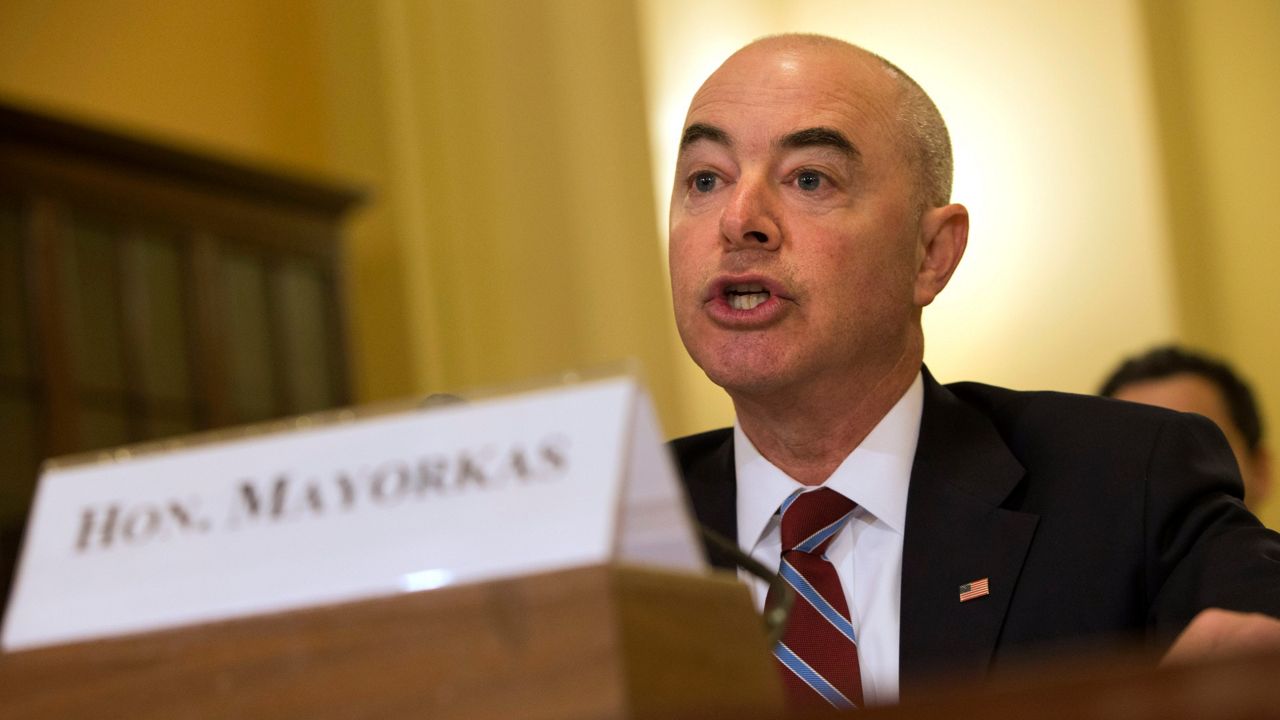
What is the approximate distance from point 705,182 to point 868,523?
41 centimetres

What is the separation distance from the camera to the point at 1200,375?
298cm

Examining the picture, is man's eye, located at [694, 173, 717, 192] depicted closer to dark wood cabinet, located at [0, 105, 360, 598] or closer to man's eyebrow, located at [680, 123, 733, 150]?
man's eyebrow, located at [680, 123, 733, 150]

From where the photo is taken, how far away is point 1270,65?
12.2 feet

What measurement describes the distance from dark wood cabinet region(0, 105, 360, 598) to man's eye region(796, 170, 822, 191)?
8.02 ft

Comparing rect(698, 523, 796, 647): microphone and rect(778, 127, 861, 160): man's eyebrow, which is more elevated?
rect(778, 127, 861, 160): man's eyebrow

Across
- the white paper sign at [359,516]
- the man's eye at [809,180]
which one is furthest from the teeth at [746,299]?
the white paper sign at [359,516]

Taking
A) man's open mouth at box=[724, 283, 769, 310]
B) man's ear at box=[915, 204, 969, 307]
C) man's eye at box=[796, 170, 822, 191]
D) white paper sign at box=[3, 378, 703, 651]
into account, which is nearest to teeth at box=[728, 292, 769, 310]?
man's open mouth at box=[724, 283, 769, 310]

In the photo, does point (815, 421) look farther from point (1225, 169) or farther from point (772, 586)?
point (1225, 169)

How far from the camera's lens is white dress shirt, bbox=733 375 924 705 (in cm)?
142

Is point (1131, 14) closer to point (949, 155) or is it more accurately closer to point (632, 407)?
point (949, 155)

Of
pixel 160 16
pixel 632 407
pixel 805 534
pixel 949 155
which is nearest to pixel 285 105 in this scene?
pixel 160 16

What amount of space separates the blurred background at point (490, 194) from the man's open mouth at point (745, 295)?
237cm

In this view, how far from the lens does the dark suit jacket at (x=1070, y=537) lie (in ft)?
4.43

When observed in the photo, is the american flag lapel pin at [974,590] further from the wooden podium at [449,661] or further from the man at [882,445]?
the wooden podium at [449,661]
